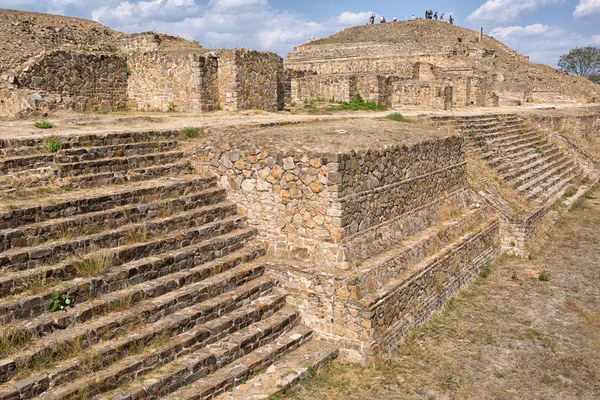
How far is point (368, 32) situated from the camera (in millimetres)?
48531

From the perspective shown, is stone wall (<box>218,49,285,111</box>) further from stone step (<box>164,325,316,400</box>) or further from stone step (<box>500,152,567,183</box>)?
stone step (<box>164,325,316,400</box>)

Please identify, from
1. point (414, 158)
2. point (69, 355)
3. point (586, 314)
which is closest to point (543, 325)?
point (586, 314)

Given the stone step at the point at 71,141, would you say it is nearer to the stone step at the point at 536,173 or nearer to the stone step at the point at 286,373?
the stone step at the point at 286,373

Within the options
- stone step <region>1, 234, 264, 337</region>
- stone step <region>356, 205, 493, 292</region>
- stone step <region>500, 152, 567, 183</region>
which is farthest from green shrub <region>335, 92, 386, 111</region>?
stone step <region>1, 234, 264, 337</region>

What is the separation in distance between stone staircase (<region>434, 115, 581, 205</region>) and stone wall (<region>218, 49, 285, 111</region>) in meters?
4.73

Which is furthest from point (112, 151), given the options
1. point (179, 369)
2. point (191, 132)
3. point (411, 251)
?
point (411, 251)

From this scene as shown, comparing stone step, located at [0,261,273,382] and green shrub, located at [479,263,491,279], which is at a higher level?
stone step, located at [0,261,273,382]

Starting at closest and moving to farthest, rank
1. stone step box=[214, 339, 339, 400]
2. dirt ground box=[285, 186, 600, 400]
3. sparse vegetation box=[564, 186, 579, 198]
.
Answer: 1. stone step box=[214, 339, 339, 400]
2. dirt ground box=[285, 186, 600, 400]
3. sparse vegetation box=[564, 186, 579, 198]

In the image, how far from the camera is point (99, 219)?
6.29m

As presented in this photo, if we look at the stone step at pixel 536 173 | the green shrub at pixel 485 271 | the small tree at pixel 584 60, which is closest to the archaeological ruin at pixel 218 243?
the green shrub at pixel 485 271

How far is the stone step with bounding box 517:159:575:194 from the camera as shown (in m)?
13.4

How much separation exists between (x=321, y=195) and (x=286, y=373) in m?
2.30

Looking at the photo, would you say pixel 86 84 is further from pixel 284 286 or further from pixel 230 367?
pixel 230 367

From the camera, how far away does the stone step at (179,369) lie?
189 inches
